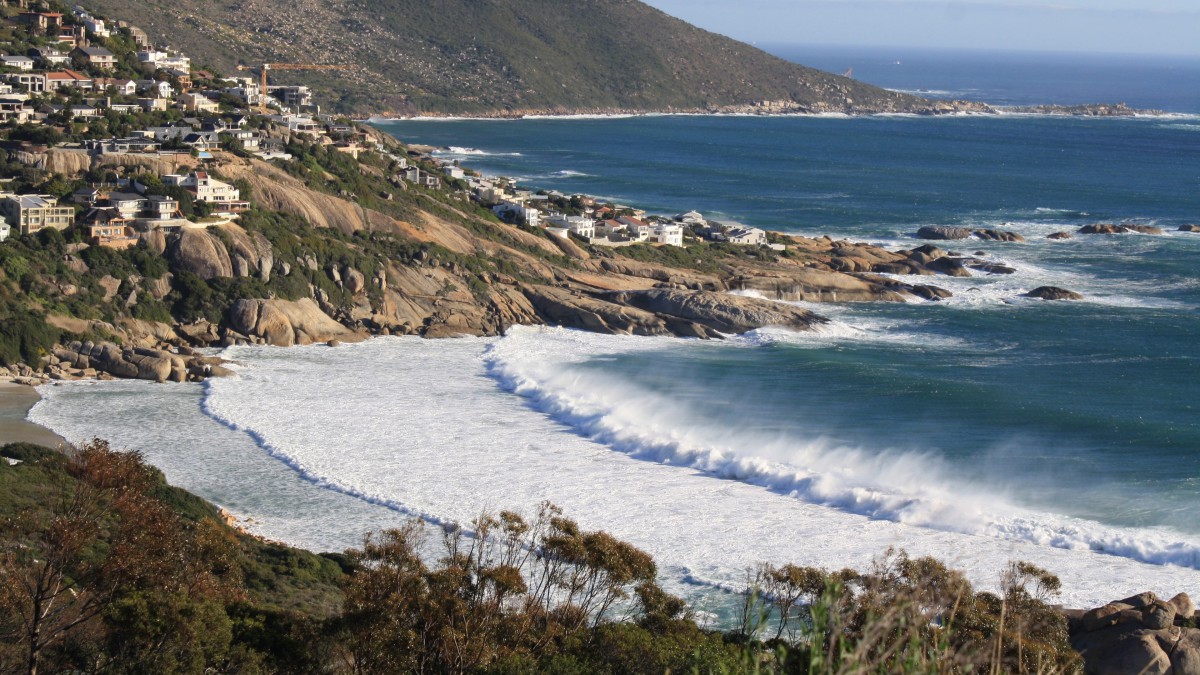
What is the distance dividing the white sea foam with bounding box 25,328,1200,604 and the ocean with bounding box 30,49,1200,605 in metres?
0.09

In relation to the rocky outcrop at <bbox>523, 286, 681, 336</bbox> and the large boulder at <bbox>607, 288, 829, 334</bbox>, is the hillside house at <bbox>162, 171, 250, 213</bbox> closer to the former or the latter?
the rocky outcrop at <bbox>523, 286, 681, 336</bbox>

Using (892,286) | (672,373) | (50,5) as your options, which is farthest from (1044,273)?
(50,5)

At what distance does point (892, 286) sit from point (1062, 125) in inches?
4489

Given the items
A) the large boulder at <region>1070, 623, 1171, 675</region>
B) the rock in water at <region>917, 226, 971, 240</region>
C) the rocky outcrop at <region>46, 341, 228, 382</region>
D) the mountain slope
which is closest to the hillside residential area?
the rocky outcrop at <region>46, 341, 228, 382</region>

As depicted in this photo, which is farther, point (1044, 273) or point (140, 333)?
point (1044, 273)

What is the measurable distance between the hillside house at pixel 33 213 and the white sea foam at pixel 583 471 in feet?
28.8

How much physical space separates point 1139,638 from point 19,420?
28.1 meters

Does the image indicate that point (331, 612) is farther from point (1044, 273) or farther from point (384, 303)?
point (1044, 273)

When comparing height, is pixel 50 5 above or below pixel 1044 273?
above

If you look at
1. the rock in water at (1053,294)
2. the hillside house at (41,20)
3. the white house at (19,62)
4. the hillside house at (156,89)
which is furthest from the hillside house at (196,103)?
the rock in water at (1053,294)

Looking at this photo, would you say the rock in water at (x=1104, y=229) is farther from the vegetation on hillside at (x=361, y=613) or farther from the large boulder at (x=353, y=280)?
the vegetation on hillside at (x=361, y=613)

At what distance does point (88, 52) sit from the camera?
74.1m

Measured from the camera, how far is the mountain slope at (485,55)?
14225cm

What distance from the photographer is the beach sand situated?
35344 millimetres
